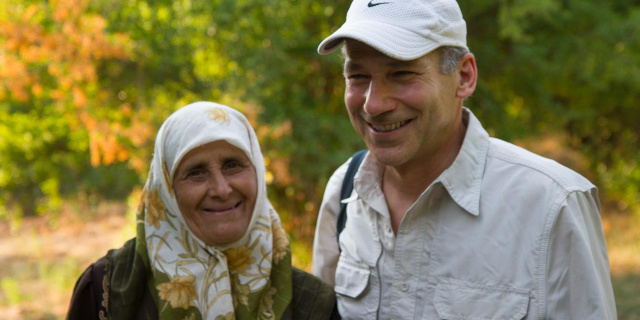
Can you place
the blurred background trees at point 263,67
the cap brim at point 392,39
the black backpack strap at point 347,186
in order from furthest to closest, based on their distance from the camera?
the blurred background trees at point 263,67 < the black backpack strap at point 347,186 < the cap brim at point 392,39

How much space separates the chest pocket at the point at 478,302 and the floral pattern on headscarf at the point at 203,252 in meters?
0.68

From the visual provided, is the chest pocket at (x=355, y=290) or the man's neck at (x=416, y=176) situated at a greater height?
the man's neck at (x=416, y=176)

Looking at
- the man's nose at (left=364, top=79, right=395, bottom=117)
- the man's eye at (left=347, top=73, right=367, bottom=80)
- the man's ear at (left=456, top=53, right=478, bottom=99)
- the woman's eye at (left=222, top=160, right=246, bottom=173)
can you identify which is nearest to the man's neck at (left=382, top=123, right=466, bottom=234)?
the man's ear at (left=456, top=53, right=478, bottom=99)

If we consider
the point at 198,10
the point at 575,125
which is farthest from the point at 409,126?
the point at 575,125

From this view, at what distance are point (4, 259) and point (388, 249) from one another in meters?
8.64

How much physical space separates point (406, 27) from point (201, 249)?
1192 millimetres

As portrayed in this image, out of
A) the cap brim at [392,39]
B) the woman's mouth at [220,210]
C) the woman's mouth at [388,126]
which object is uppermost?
the cap brim at [392,39]

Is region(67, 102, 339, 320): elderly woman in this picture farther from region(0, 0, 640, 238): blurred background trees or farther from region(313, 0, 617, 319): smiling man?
region(0, 0, 640, 238): blurred background trees

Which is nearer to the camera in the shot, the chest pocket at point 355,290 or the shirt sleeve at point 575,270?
the shirt sleeve at point 575,270

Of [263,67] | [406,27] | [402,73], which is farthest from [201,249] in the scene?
[263,67]

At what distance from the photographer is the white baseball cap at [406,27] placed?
2188 millimetres

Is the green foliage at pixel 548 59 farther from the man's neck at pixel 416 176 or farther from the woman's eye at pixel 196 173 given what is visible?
the woman's eye at pixel 196 173

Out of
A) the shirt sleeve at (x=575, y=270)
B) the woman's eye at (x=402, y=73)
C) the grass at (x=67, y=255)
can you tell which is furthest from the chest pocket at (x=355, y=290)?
the grass at (x=67, y=255)

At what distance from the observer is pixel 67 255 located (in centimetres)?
952
